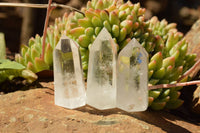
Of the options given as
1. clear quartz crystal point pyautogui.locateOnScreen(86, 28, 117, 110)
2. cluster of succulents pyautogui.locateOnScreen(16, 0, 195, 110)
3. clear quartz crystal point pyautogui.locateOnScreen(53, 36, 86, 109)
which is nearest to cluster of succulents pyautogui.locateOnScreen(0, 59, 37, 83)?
cluster of succulents pyautogui.locateOnScreen(16, 0, 195, 110)

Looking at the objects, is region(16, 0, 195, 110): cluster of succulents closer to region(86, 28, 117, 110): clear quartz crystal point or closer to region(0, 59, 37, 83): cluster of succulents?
region(0, 59, 37, 83): cluster of succulents

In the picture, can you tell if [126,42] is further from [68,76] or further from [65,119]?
[65,119]

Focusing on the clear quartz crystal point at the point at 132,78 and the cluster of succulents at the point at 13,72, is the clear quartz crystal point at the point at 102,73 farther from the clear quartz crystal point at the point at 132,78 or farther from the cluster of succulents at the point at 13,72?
the cluster of succulents at the point at 13,72

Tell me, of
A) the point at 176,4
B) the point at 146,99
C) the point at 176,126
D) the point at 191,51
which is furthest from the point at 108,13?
the point at 176,4

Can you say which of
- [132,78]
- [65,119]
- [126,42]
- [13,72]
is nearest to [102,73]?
[132,78]

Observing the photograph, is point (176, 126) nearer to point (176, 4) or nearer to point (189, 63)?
point (189, 63)

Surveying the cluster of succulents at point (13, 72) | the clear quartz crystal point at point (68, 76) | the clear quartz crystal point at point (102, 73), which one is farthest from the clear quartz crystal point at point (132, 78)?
the cluster of succulents at point (13, 72)
